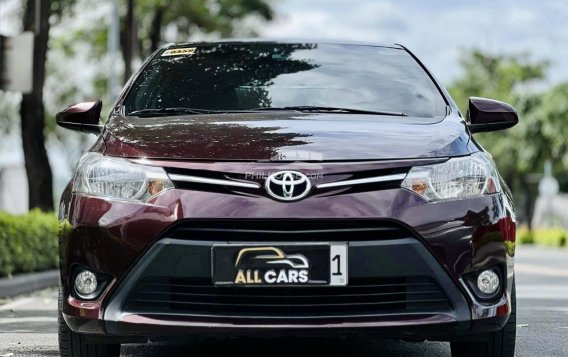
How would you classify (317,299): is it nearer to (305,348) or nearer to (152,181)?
(152,181)

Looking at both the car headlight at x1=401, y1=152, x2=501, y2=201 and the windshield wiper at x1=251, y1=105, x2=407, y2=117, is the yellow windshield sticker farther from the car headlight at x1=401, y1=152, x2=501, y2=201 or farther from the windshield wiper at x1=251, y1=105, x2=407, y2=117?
the car headlight at x1=401, y1=152, x2=501, y2=201

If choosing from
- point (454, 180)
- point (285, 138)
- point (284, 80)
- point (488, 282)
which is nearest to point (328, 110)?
point (284, 80)

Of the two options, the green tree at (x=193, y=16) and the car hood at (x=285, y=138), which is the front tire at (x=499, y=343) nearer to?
the car hood at (x=285, y=138)

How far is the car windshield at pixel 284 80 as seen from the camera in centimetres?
515

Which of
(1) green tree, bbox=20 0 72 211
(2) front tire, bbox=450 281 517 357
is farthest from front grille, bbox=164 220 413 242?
(1) green tree, bbox=20 0 72 211

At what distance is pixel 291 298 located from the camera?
412 cm

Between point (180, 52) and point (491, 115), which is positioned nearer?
point (491, 115)

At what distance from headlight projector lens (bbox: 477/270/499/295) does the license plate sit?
53 cm

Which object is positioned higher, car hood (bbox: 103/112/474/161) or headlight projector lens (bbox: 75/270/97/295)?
car hood (bbox: 103/112/474/161)

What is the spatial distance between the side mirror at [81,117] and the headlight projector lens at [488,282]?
2.03 m

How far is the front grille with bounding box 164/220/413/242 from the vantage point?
4.05m

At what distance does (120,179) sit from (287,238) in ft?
2.29

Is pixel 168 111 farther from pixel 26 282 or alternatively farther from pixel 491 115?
pixel 26 282

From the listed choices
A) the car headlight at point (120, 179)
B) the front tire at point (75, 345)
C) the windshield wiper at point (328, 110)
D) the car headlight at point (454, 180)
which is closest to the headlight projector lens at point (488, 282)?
the car headlight at point (454, 180)
